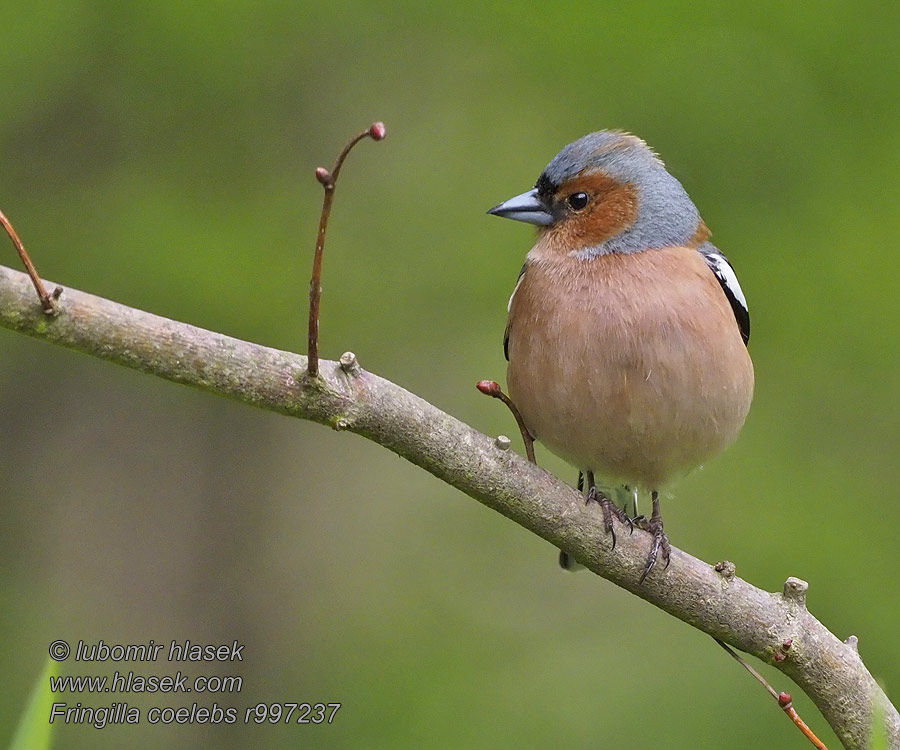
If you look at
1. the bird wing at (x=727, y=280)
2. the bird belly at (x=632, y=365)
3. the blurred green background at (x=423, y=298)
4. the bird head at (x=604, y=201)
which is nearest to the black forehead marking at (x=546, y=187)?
the bird head at (x=604, y=201)

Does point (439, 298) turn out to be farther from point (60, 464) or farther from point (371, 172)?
point (60, 464)

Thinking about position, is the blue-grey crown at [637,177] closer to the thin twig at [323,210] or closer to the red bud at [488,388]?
the red bud at [488,388]

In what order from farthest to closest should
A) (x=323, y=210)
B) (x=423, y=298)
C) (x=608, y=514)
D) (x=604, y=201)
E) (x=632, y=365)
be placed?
(x=423, y=298) → (x=604, y=201) → (x=632, y=365) → (x=608, y=514) → (x=323, y=210)

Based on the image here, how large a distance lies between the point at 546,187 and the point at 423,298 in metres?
2.00

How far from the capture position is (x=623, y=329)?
4.09 m

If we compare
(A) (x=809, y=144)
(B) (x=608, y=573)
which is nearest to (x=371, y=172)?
(A) (x=809, y=144)

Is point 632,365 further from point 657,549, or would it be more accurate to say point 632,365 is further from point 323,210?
point 323,210

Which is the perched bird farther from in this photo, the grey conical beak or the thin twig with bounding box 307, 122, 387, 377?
the thin twig with bounding box 307, 122, 387, 377

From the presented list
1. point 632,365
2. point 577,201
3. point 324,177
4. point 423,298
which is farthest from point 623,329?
point 423,298

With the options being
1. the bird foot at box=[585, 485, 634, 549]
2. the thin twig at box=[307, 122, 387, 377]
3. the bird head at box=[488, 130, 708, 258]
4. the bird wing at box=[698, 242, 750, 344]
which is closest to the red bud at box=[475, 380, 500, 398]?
the bird foot at box=[585, 485, 634, 549]

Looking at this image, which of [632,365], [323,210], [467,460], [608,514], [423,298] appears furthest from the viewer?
[423,298]

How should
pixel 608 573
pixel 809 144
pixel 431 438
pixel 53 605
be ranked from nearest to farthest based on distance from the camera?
pixel 431 438, pixel 608 573, pixel 809 144, pixel 53 605

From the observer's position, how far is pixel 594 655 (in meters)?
6.84

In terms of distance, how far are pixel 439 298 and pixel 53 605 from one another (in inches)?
129
